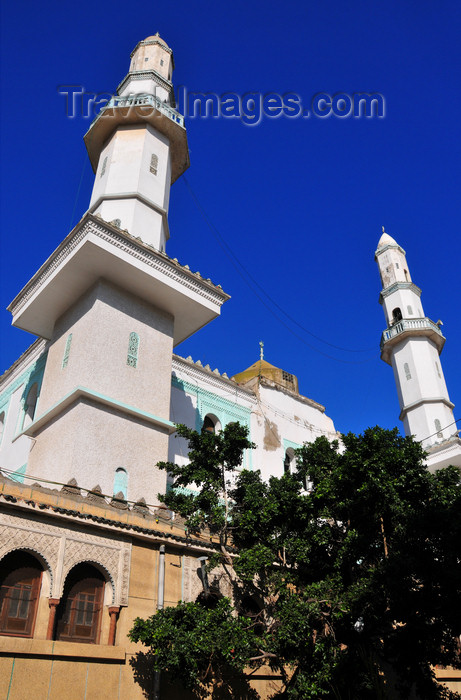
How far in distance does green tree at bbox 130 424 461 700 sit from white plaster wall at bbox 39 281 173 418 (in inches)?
163

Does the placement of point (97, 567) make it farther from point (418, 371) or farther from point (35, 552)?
point (418, 371)

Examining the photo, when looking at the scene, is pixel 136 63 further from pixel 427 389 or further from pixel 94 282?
pixel 427 389

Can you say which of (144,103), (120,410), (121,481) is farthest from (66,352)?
(144,103)

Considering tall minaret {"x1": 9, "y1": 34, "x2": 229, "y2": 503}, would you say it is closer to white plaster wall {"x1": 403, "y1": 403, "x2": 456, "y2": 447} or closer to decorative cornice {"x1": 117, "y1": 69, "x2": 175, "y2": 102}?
decorative cornice {"x1": 117, "y1": 69, "x2": 175, "y2": 102}

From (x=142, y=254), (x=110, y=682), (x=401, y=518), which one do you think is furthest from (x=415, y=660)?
(x=142, y=254)

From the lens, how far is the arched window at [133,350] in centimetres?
1719

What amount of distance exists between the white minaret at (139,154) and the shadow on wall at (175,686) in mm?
12847

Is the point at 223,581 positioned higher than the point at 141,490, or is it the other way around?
the point at 141,490

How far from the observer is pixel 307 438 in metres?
25.0

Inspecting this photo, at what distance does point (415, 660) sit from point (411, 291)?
874 inches

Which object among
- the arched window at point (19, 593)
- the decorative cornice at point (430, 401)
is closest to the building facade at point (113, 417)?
the arched window at point (19, 593)

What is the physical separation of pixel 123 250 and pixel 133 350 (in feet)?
9.89

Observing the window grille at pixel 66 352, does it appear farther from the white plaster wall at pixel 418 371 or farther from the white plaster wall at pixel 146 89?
the white plaster wall at pixel 418 371

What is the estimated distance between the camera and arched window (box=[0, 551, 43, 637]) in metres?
10.1
